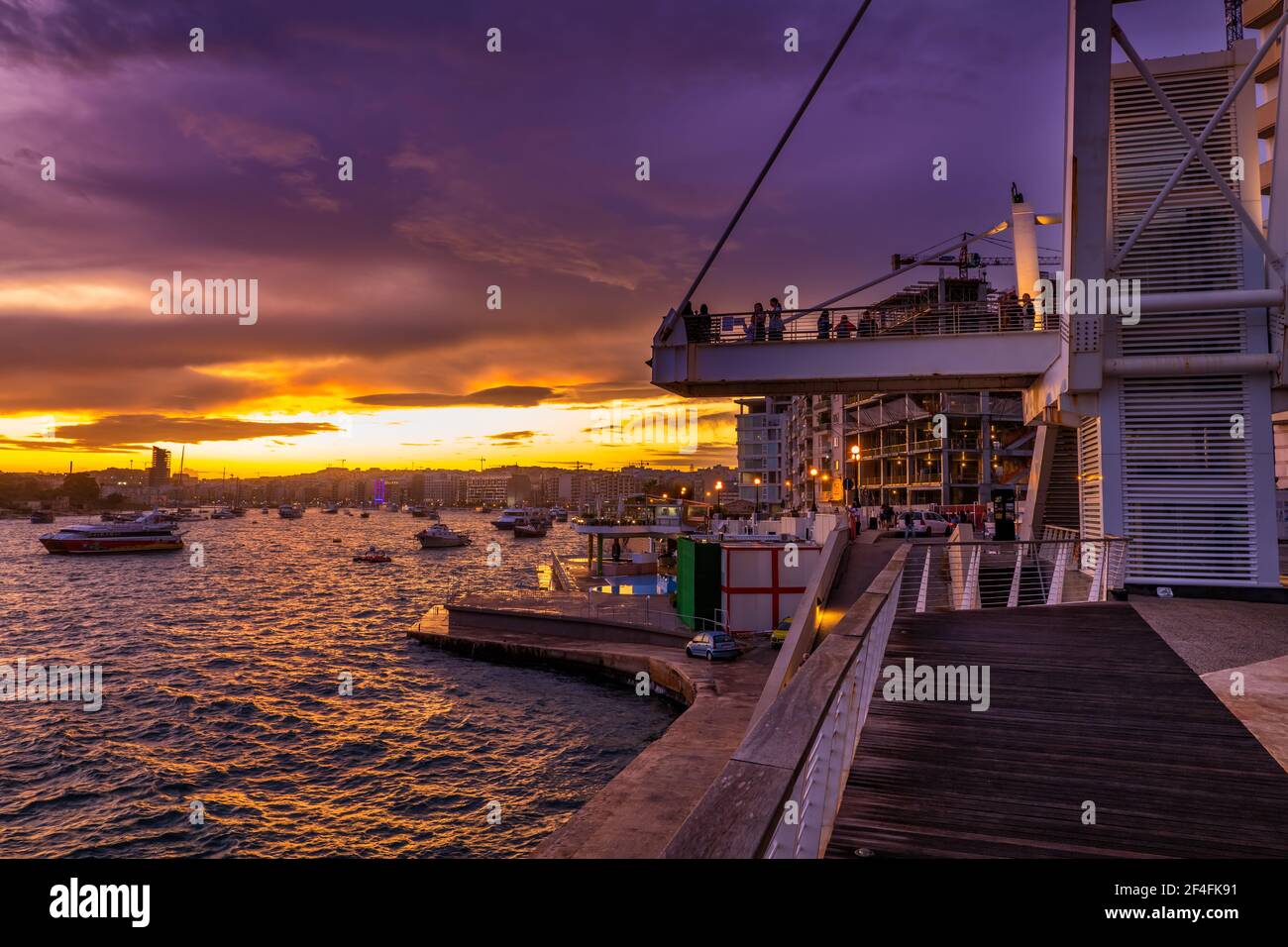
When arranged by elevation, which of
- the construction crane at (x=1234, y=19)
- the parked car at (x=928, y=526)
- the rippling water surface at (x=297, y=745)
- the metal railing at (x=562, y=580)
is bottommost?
the rippling water surface at (x=297, y=745)

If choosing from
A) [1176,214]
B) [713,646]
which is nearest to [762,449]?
[713,646]

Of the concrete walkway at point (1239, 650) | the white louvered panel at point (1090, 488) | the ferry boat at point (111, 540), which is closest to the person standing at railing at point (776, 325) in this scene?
the white louvered panel at point (1090, 488)

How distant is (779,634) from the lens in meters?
28.3

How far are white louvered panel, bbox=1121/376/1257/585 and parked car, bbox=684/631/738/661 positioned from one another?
14.4 m

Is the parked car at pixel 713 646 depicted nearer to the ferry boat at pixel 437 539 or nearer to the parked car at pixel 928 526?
the parked car at pixel 928 526

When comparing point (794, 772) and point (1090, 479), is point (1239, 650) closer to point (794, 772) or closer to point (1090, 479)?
point (1090, 479)

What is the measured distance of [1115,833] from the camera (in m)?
4.58

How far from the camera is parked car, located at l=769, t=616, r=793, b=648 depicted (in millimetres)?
28172

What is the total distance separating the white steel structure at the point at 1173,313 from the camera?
50.2 feet

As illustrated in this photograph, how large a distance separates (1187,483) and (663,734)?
47.5ft

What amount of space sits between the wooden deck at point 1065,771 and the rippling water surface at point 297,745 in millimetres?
12675

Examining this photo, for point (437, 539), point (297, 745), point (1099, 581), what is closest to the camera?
point (1099, 581)
